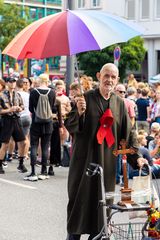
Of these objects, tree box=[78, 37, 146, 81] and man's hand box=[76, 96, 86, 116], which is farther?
tree box=[78, 37, 146, 81]

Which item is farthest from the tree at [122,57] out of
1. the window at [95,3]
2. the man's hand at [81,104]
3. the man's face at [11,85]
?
the man's hand at [81,104]

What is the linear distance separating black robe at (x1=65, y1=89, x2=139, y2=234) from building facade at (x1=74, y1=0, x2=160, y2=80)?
54156 millimetres

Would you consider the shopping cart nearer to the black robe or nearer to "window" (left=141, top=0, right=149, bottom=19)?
the black robe

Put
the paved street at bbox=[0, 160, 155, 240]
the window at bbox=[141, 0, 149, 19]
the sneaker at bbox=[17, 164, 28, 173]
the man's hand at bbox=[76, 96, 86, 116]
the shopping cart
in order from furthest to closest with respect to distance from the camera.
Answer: the window at bbox=[141, 0, 149, 19] → the sneaker at bbox=[17, 164, 28, 173] → the paved street at bbox=[0, 160, 155, 240] → the man's hand at bbox=[76, 96, 86, 116] → the shopping cart

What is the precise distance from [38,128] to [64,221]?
371cm

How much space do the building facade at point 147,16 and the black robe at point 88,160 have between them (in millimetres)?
54156

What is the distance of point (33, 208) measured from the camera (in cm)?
991

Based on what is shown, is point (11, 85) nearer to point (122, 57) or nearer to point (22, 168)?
point (22, 168)

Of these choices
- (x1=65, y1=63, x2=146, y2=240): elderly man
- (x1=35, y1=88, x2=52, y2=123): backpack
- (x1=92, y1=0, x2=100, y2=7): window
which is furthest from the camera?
(x1=92, y1=0, x2=100, y2=7): window

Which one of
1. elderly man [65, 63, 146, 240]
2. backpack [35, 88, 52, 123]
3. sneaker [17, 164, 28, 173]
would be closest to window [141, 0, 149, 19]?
sneaker [17, 164, 28, 173]

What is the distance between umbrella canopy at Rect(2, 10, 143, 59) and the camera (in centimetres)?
680

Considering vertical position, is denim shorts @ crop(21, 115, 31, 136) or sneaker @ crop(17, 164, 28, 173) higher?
denim shorts @ crop(21, 115, 31, 136)

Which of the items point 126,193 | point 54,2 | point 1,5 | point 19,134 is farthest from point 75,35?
point 54,2

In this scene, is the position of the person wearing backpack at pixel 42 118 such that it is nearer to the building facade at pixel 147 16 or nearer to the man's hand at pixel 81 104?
the man's hand at pixel 81 104
